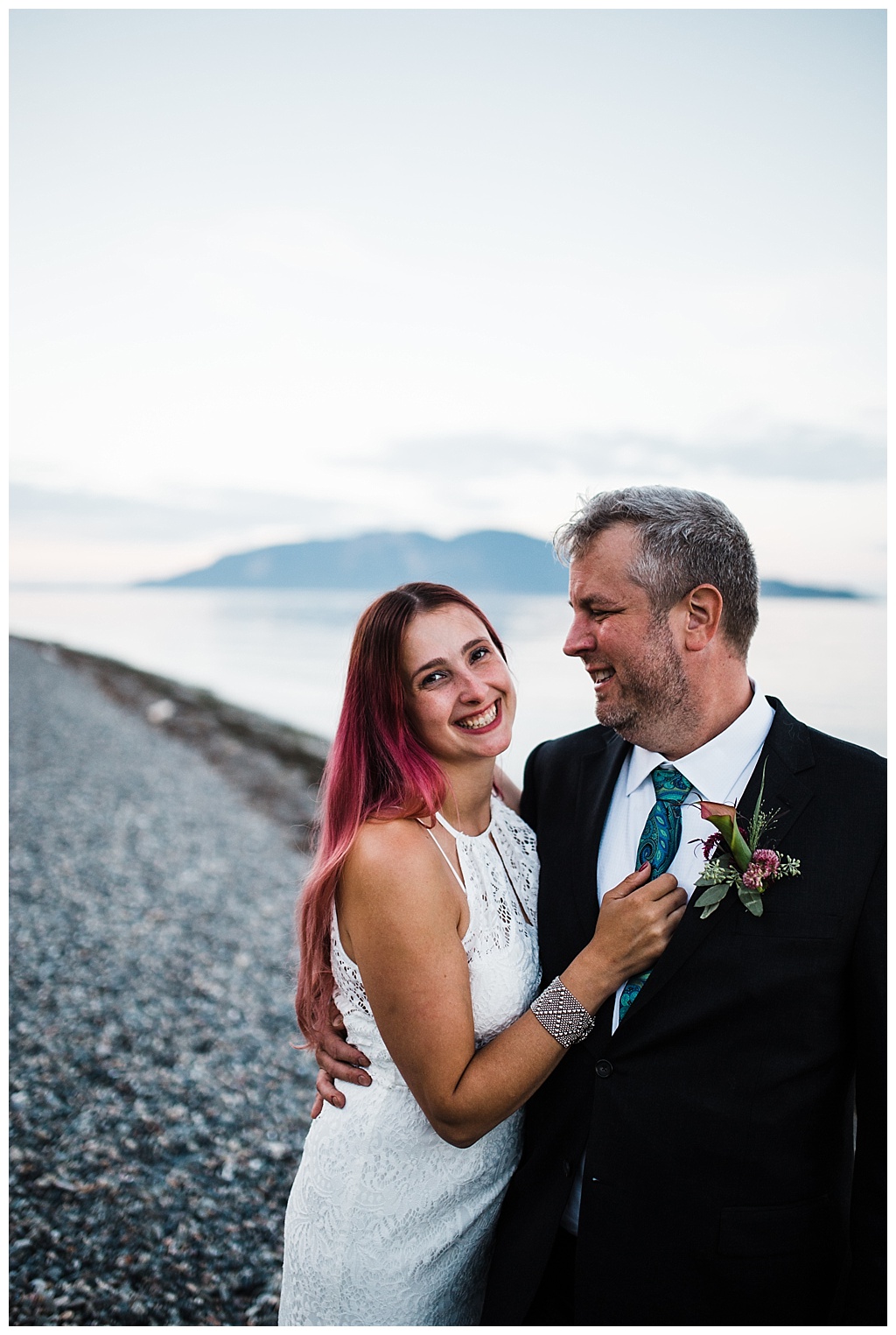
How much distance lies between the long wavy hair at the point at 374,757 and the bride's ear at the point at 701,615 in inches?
27.6

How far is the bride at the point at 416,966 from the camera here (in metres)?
2.41

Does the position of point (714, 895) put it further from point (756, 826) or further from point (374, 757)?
point (374, 757)

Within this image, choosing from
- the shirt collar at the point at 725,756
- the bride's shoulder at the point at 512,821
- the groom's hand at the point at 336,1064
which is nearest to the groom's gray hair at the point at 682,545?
the shirt collar at the point at 725,756

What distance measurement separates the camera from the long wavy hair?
265 cm

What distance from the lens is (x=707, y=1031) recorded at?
2244 mm

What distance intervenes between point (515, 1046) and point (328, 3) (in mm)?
3068

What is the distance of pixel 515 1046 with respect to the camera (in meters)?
2.31

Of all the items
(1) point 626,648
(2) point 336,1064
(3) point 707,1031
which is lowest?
(2) point 336,1064

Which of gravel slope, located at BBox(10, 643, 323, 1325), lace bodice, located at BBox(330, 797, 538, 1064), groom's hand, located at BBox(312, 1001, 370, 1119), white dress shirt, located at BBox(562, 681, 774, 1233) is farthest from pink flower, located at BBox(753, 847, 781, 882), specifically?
gravel slope, located at BBox(10, 643, 323, 1325)

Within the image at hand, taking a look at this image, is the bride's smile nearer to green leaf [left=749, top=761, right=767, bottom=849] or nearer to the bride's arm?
the bride's arm

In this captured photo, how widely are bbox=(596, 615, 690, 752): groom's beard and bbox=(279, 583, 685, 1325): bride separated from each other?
0.42 metres

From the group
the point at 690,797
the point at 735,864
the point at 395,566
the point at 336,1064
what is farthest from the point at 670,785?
the point at 395,566

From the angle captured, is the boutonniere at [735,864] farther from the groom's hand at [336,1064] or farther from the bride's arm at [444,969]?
the groom's hand at [336,1064]

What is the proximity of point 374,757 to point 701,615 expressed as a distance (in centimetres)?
107
